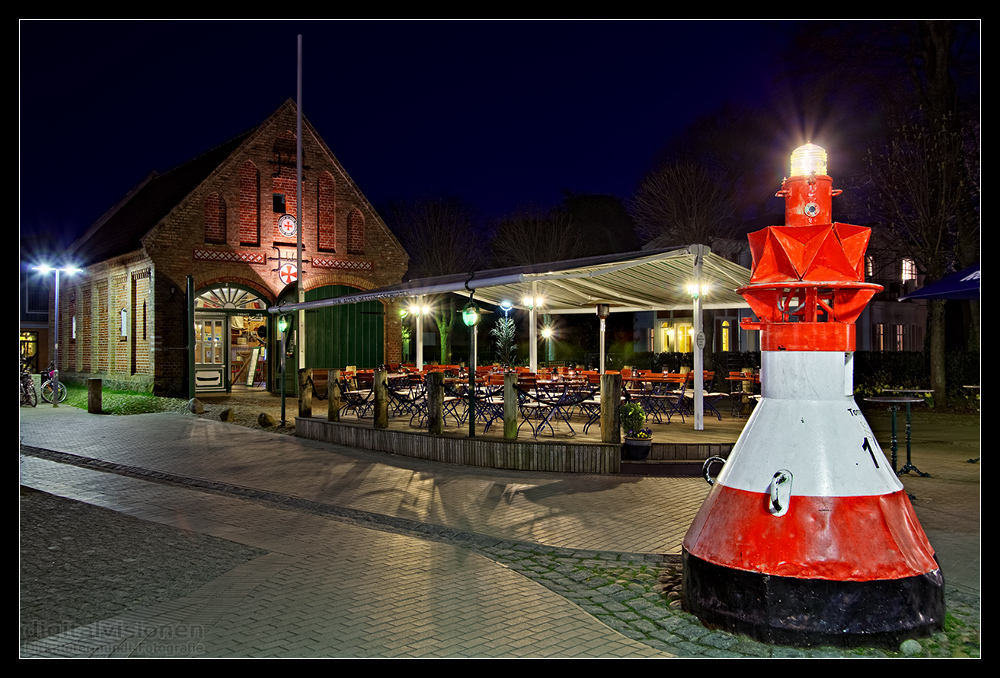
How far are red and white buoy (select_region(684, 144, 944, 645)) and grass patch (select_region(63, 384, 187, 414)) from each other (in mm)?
16199

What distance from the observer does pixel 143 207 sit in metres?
25.7

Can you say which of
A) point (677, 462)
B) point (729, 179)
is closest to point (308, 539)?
point (677, 462)

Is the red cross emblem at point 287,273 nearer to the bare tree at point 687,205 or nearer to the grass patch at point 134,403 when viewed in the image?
the grass patch at point 134,403

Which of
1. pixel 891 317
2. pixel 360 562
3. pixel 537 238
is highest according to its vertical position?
pixel 537 238

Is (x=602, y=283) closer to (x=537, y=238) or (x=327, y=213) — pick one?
(x=327, y=213)

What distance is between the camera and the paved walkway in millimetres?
4125

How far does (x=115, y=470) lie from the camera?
1020 cm

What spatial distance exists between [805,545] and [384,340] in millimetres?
20468

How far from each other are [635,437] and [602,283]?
4994 millimetres

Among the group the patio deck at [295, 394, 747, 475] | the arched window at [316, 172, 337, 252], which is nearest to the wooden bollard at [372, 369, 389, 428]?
the patio deck at [295, 394, 747, 475]

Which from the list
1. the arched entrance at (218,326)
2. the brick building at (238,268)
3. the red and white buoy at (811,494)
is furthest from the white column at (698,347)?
the arched entrance at (218,326)

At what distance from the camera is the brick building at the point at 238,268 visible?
811 inches

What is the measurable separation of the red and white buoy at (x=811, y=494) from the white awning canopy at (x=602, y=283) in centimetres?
573

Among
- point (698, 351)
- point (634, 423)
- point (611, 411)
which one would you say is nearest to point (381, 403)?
point (611, 411)
